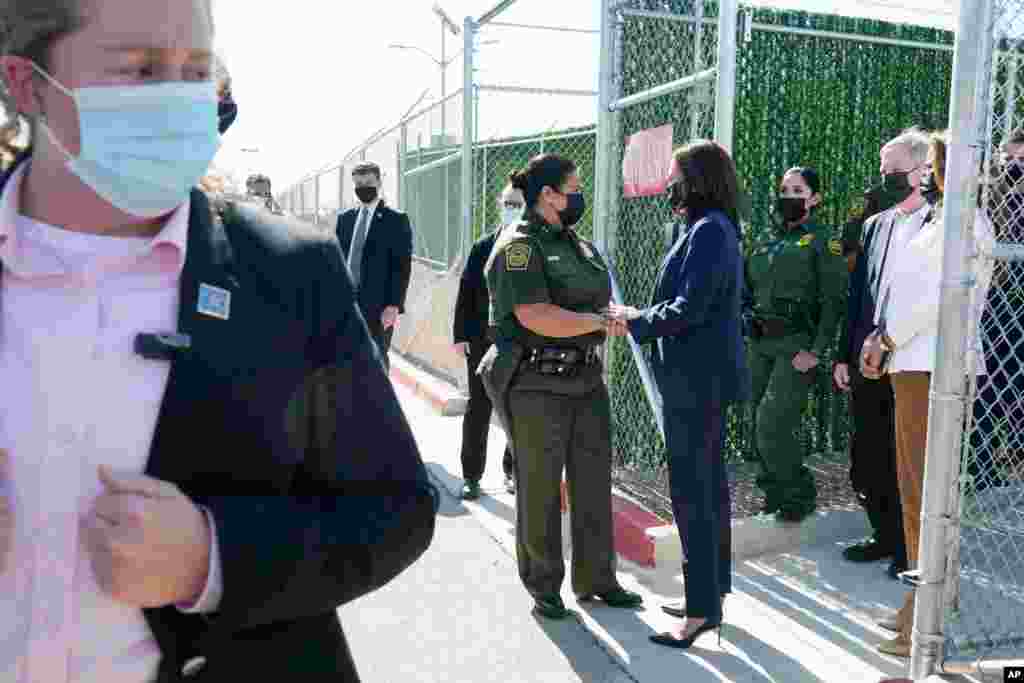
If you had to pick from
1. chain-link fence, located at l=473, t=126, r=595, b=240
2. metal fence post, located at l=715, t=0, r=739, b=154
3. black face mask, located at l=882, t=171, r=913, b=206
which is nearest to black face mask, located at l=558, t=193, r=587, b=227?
metal fence post, located at l=715, t=0, r=739, b=154

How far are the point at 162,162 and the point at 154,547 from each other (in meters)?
0.53

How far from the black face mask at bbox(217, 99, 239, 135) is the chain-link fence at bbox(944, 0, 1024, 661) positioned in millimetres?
2455

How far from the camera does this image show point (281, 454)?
121 centimetres

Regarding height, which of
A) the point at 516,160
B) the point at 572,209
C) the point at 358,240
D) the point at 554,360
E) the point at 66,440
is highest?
the point at 516,160

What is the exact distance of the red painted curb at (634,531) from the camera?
4.76 m

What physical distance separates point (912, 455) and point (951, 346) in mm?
883

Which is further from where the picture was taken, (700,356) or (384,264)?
(384,264)

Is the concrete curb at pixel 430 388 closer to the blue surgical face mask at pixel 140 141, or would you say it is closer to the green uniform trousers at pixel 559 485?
the green uniform trousers at pixel 559 485

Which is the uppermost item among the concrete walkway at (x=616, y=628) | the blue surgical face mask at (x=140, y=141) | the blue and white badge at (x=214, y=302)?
the blue surgical face mask at (x=140, y=141)

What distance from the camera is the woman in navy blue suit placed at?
3643mm

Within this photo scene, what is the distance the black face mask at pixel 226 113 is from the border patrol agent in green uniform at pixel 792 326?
13.2ft

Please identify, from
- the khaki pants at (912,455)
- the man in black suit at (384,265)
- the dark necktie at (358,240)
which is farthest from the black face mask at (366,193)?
the khaki pants at (912,455)

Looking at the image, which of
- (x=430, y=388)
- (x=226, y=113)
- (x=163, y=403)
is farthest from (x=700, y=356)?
(x=430, y=388)

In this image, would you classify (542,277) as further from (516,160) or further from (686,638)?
(516,160)
